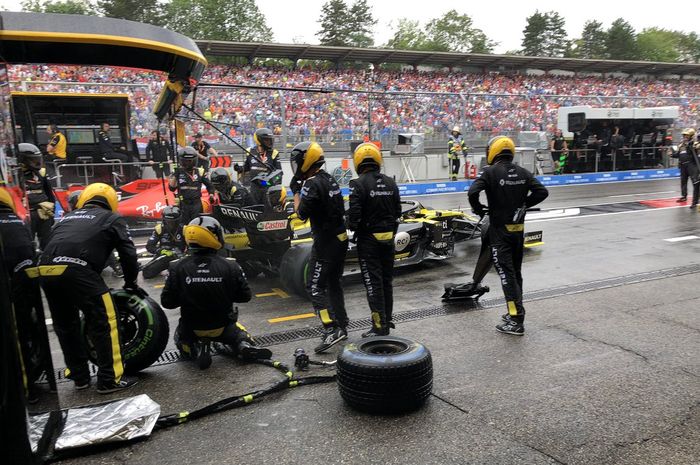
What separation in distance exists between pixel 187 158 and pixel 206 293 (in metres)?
4.80

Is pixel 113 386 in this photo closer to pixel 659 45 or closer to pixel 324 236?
pixel 324 236

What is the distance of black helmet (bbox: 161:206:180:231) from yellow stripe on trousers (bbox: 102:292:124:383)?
4.61 metres

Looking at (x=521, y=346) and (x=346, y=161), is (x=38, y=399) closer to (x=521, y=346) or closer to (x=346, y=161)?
(x=521, y=346)

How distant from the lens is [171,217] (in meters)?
8.74

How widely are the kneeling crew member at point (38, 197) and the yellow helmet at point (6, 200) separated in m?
5.25

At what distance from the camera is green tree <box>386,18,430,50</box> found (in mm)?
83562

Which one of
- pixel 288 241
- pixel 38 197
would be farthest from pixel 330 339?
pixel 38 197

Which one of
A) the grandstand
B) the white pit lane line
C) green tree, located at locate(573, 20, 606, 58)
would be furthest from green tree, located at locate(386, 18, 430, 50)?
the white pit lane line

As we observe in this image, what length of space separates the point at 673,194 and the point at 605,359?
15.7 metres

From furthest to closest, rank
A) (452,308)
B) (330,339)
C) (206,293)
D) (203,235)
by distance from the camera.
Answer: (452,308) → (330,339) → (203,235) → (206,293)

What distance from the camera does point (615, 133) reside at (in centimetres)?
2412

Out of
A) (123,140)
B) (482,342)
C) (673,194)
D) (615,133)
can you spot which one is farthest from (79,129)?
(615,133)

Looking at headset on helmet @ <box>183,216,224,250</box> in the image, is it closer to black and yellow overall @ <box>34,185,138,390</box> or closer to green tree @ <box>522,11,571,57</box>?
black and yellow overall @ <box>34,185,138,390</box>

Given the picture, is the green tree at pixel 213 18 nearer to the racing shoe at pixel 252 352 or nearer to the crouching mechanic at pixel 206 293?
the crouching mechanic at pixel 206 293
